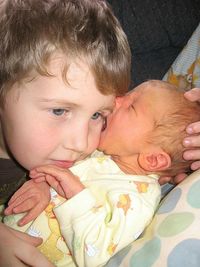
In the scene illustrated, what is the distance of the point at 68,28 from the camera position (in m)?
0.95

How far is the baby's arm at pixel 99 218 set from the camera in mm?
993

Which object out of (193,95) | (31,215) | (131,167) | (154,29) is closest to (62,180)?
(31,215)

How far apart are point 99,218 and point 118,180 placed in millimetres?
156

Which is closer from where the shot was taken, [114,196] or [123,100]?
[114,196]

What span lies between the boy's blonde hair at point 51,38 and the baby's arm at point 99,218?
0.29m

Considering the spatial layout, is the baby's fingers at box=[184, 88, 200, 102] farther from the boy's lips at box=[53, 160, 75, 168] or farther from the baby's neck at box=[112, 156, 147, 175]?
the boy's lips at box=[53, 160, 75, 168]

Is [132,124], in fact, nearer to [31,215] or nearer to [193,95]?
[193,95]

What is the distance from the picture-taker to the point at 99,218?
1.02 meters

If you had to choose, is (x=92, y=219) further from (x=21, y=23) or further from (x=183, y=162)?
(x=21, y=23)

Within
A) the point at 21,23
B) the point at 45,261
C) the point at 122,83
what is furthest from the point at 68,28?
the point at 45,261

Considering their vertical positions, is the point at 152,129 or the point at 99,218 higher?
the point at 152,129

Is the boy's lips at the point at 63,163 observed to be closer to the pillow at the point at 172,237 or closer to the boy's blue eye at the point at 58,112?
the boy's blue eye at the point at 58,112

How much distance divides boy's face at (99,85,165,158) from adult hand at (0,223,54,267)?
0.39m

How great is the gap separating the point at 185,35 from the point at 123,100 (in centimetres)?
118
